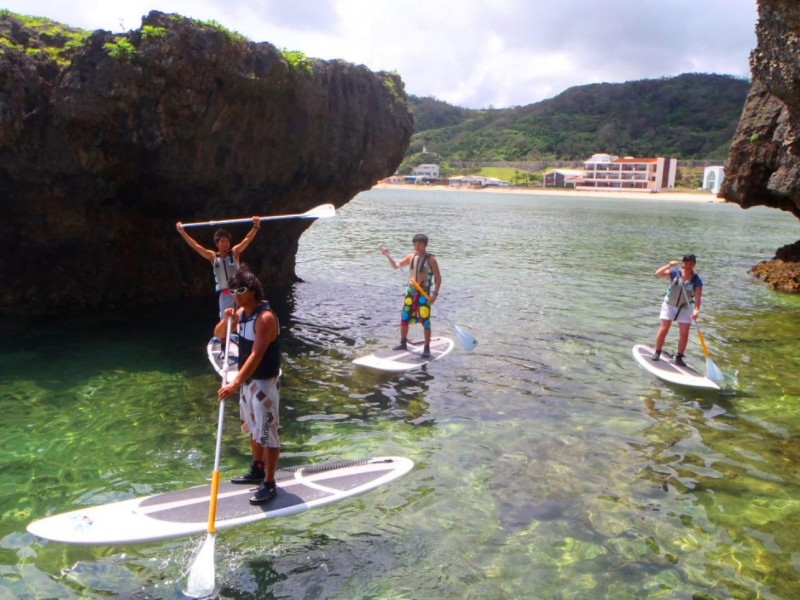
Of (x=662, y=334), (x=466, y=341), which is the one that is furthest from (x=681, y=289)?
(x=466, y=341)

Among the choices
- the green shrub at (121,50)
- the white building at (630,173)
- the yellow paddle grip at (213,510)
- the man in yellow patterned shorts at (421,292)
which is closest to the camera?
the yellow paddle grip at (213,510)

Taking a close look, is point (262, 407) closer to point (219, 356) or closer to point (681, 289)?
point (219, 356)

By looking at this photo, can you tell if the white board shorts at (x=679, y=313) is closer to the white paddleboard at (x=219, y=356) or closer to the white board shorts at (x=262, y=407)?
the white paddleboard at (x=219, y=356)

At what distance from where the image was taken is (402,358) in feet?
40.0

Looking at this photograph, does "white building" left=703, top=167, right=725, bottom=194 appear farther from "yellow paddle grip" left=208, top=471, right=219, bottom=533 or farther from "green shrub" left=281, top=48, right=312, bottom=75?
"yellow paddle grip" left=208, top=471, right=219, bottom=533

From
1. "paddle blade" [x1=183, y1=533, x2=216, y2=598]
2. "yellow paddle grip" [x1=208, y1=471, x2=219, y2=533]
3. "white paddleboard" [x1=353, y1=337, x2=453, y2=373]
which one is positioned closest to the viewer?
"paddle blade" [x1=183, y1=533, x2=216, y2=598]

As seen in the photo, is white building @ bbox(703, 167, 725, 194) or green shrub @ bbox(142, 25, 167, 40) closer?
green shrub @ bbox(142, 25, 167, 40)

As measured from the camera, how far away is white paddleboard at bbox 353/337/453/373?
1176cm

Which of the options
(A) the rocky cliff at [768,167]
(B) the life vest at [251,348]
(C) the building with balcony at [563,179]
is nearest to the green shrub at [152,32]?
(B) the life vest at [251,348]

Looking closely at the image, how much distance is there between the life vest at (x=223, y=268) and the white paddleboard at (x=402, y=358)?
9.28ft

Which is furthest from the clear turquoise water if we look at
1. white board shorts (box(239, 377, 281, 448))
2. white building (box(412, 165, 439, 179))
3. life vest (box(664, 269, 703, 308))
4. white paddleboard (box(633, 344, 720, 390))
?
white building (box(412, 165, 439, 179))

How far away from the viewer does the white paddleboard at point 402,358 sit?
11.8 metres

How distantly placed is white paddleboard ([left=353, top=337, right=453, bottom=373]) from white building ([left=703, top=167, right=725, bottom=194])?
410 ft

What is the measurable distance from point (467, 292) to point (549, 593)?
49.9 feet
